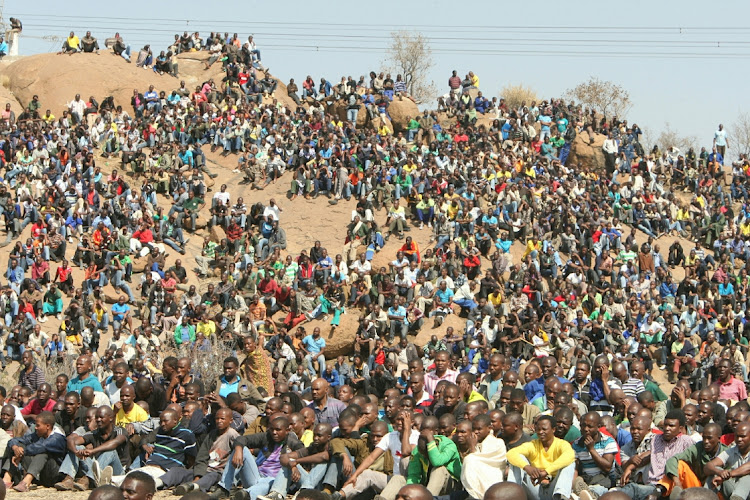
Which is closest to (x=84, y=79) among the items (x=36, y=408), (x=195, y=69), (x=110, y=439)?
(x=195, y=69)

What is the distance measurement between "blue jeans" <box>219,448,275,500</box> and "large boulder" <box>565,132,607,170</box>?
2413 cm

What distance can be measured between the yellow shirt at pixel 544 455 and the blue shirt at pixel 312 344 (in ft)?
37.3

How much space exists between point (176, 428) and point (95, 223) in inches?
550

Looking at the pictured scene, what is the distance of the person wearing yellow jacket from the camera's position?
27.0 feet

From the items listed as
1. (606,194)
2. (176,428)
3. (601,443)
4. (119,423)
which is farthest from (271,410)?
(606,194)

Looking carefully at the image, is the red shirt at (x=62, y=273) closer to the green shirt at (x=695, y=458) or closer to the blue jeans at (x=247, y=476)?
the blue jeans at (x=247, y=476)

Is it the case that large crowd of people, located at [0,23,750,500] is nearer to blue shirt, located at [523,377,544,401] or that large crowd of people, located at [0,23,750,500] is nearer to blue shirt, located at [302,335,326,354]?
blue shirt, located at [523,377,544,401]

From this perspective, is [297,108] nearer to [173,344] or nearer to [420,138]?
[420,138]

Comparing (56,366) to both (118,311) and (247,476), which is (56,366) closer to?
(118,311)

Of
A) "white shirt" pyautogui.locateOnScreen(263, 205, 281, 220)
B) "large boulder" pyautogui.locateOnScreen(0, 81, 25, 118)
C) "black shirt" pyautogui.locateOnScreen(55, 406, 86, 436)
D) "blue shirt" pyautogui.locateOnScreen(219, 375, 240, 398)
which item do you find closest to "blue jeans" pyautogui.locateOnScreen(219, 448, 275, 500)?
"black shirt" pyautogui.locateOnScreen(55, 406, 86, 436)

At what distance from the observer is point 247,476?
932cm

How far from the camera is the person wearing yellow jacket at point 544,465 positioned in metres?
8.24

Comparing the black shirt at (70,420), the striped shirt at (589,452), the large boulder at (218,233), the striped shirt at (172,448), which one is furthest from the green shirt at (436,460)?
the large boulder at (218,233)

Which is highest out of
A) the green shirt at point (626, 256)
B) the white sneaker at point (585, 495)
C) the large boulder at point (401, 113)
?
the large boulder at point (401, 113)
